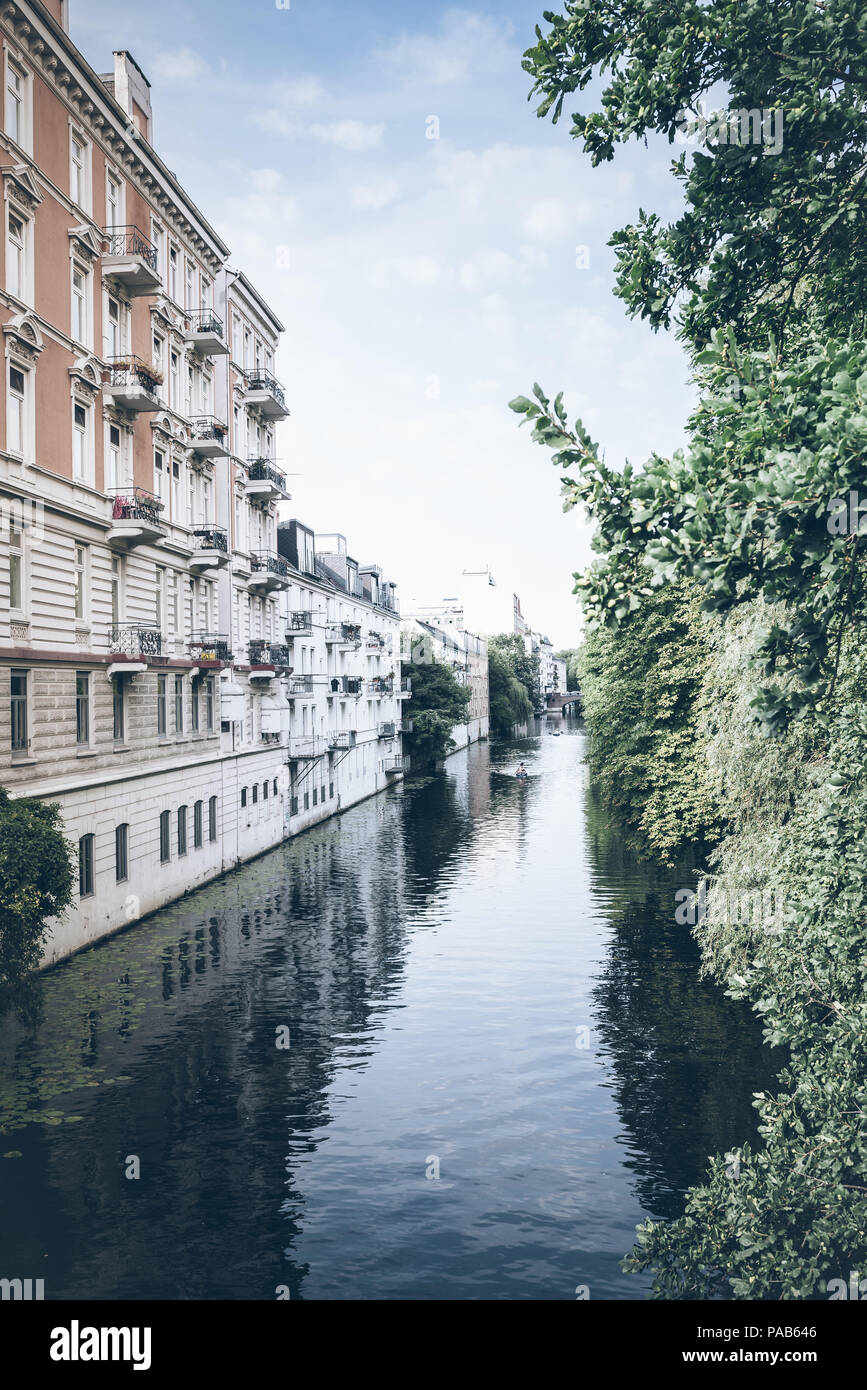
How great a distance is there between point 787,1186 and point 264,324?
42.2 meters

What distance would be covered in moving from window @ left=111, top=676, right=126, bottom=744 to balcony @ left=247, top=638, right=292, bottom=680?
461 inches

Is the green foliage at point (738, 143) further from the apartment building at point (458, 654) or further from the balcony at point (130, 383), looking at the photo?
the apartment building at point (458, 654)

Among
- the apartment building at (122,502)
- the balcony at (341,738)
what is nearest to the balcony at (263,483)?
the apartment building at (122,502)

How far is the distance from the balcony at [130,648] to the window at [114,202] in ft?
37.1

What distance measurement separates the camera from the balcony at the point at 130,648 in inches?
1009

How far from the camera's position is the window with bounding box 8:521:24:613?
20547 mm

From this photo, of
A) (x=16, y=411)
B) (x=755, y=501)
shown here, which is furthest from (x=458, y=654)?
(x=755, y=501)

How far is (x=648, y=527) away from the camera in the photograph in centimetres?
756

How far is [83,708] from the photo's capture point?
79.5ft

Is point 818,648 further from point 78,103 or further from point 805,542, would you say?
point 78,103

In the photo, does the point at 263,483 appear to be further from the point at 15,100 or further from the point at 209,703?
the point at 15,100

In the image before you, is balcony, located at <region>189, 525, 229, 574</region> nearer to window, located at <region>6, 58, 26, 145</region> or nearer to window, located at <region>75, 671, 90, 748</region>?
window, located at <region>75, 671, 90, 748</region>

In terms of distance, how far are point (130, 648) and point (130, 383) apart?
23.8ft

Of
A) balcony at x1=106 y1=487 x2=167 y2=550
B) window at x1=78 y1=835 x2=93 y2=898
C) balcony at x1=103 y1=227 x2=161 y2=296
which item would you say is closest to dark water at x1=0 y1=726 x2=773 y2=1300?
window at x1=78 y1=835 x2=93 y2=898
